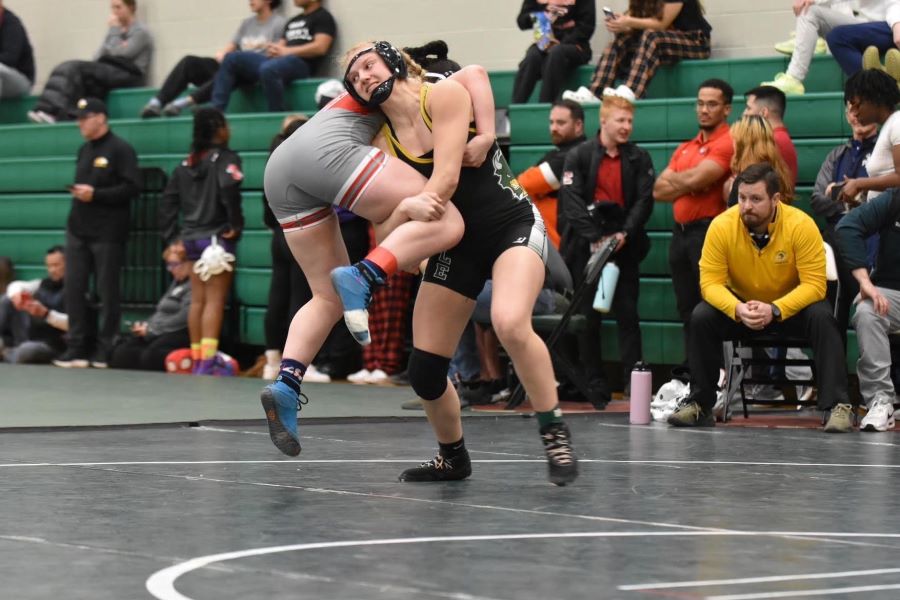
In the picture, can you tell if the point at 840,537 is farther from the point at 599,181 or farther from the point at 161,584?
the point at 599,181

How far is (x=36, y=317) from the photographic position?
13.1 meters

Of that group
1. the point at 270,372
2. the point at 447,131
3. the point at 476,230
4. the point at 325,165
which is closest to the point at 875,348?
the point at 476,230

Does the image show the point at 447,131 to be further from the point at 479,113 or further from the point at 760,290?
the point at 760,290

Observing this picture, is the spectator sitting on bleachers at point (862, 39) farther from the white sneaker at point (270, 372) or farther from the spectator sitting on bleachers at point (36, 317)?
the spectator sitting on bleachers at point (36, 317)

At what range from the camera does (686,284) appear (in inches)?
365

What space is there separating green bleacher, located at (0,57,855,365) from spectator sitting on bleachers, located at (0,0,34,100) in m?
0.19

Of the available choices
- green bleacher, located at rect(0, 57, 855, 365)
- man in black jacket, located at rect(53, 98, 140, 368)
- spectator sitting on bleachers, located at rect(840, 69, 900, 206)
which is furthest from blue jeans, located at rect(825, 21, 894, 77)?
man in black jacket, located at rect(53, 98, 140, 368)

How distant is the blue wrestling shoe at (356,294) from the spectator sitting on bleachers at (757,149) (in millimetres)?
3822

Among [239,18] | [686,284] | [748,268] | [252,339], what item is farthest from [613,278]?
[239,18]

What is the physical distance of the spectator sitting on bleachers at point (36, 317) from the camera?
12.7 m

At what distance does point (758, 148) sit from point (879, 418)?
63.4 inches

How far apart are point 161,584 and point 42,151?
11.0 metres

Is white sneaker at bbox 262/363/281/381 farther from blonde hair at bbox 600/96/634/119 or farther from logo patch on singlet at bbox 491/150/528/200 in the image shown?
logo patch on singlet at bbox 491/150/528/200

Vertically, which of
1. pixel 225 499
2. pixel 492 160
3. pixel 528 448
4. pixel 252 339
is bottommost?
pixel 252 339
